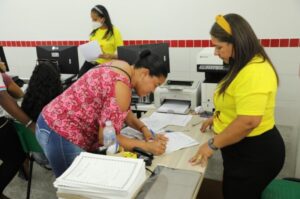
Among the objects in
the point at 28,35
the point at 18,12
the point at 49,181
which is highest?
the point at 18,12

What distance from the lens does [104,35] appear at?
331 centimetres

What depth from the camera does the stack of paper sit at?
1148 millimetres

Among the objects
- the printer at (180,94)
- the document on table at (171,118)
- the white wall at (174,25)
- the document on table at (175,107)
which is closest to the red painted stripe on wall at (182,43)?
the white wall at (174,25)

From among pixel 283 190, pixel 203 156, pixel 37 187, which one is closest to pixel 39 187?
pixel 37 187

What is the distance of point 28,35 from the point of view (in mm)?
4098

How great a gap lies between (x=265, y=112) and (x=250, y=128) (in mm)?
127

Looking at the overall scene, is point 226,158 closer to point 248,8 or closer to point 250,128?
point 250,128

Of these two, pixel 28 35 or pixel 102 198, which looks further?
pixel 28 35

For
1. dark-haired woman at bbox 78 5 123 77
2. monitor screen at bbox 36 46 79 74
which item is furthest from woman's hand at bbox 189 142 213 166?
dark-haired woman at bbox 78 5 123 77

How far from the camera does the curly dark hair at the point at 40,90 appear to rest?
204cm

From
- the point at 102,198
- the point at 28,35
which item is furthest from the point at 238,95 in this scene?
the point at 28,35

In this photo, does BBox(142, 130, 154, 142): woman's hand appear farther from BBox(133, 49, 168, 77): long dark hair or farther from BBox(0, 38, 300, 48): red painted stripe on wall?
BBox(0, 38, 300, 48): red painted stripe on wall

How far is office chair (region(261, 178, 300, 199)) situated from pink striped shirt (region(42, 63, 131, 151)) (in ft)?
3.00

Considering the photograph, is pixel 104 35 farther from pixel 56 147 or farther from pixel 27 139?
pixel 56 147
